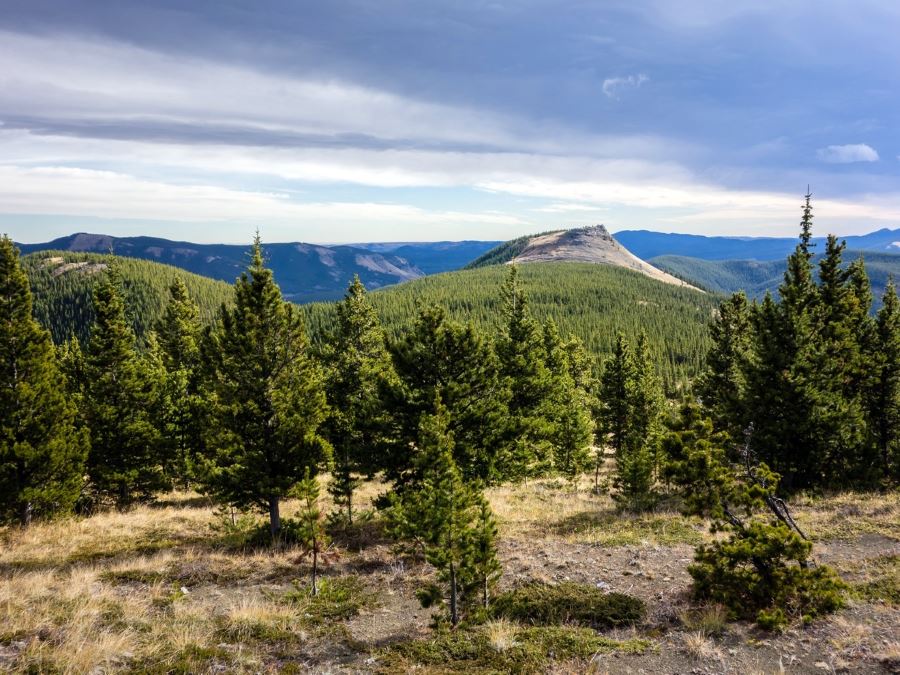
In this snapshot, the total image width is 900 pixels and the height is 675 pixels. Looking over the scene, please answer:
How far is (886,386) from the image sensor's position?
93.3 feet

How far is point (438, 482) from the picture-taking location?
12.8 meters

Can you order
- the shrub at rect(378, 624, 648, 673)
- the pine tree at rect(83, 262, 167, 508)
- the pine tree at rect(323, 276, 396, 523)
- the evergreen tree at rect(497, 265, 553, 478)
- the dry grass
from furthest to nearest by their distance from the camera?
the evergreen tree at rect(497, 265, 553, 478) → the pine tree at rect(83, 262, 167, 508) → the pine tree at rect(323, 276, 396, 523) → the dry grass → the shrub at rect(378, 624, 648, 673)

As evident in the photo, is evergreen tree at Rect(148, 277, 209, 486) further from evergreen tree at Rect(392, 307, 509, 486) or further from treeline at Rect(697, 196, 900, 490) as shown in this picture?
treeline at Rect(697, 196, 900, 490)

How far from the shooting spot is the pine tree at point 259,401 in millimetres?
20203

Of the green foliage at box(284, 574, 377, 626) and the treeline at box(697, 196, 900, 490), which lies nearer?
the green foliage at box(284, 574, 377, 626)

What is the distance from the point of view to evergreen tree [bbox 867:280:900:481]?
1084 inches

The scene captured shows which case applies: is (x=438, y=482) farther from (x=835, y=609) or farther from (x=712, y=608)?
(x=835, y=609)

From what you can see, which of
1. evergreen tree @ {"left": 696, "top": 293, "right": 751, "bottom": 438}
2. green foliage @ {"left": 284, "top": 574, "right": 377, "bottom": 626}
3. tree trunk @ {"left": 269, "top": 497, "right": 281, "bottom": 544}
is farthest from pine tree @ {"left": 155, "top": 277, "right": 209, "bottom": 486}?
evergreen tree @ {"left": 696, "top": 293, "right": 751, "bottom": 438}

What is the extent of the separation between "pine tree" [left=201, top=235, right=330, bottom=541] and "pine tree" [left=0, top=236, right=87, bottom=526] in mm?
7819

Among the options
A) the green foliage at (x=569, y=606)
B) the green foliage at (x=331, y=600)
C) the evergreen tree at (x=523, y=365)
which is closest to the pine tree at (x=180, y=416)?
the green foliage at (x=331, y=600)

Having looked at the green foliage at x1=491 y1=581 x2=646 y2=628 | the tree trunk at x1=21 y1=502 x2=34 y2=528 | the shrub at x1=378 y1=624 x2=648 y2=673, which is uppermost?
the shrub at x1=378 y1=624 x2=648 y2=673

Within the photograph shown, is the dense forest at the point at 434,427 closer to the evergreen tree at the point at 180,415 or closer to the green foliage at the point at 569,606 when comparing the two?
the green foliage at the point at 569,606

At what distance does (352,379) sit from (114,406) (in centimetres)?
1545

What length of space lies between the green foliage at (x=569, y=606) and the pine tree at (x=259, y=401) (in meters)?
10.4
